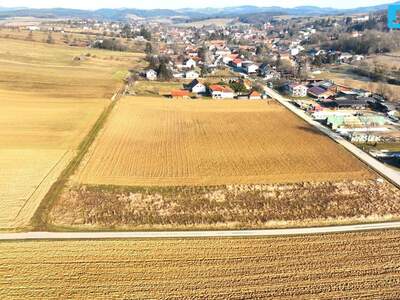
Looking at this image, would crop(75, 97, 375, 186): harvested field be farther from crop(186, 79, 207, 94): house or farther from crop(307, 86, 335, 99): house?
crop(186, 79, 207, 94): house

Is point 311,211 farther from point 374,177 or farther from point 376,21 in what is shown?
point 376,21

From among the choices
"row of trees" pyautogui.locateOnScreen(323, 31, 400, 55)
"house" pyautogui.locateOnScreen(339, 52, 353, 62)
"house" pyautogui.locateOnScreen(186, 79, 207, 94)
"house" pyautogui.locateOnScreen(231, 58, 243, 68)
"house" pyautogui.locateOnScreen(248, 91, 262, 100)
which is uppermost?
"row of trees" pyautogui.locateOnScreen(323, 31, 400, 55)

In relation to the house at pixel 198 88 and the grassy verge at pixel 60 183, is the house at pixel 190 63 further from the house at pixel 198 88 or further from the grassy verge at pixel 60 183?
the grassy verge at pixel 60 183

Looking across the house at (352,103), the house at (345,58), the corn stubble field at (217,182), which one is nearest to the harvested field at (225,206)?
the corn stubble field at (217,182)

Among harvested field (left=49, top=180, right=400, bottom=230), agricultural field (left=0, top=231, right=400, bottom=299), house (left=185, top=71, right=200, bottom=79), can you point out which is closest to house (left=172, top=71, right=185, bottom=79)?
house (left=185, top=71, right=200, bottom=79)

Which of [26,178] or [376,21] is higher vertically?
[376,21]

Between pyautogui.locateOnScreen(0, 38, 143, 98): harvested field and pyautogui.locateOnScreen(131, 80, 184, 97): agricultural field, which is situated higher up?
pyautogui.locateOnScreen(0, 38, 143, 98): harvested field

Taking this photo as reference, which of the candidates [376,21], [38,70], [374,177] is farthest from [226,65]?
[376,21]
